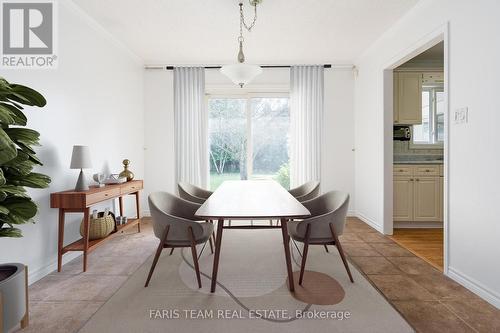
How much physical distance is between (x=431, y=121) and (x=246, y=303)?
4.41 meters

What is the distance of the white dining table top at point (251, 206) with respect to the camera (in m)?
1.99

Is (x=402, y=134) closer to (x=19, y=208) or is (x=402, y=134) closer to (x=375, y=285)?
(x=375, y=285)

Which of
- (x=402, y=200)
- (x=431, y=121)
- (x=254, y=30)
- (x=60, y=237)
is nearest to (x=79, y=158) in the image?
(x=60, y=237)

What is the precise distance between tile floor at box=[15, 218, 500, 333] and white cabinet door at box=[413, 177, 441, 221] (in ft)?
3.80

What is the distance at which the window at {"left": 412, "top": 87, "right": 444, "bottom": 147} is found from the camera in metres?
4.65

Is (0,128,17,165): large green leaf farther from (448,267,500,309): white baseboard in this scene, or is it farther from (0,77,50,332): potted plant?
(448,267,500,309): white baseboard

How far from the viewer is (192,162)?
16.6 ft

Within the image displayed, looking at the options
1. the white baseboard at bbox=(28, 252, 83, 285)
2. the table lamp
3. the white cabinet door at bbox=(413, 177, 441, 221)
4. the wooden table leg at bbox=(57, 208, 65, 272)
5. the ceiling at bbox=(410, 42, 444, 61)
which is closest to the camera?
the white baseboard at bbox=(28, 252, 83, 285)

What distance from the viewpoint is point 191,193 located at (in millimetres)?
3621

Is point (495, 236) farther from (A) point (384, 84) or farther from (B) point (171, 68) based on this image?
(B) point (171, 68)

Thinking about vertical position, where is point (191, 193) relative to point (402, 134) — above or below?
below

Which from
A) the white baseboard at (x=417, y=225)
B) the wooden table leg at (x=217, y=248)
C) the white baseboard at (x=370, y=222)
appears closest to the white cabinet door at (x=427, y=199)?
the white baseboard at (x=417, y=225)

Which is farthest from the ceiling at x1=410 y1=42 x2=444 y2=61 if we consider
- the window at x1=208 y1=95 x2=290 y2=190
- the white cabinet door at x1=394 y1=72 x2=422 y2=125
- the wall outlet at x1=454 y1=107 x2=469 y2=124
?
the window at x1=208 y1=95 x2=290 y2=190

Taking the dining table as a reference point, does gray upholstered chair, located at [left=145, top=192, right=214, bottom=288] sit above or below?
below
